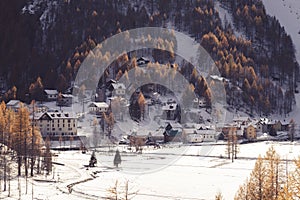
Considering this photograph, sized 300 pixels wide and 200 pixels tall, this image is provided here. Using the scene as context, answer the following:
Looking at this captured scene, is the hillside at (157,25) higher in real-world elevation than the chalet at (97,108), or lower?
higher

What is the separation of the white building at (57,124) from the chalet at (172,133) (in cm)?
1825

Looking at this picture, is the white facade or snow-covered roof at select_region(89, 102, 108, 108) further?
snow-covered roof at select_region(89, 102, 108, 108)

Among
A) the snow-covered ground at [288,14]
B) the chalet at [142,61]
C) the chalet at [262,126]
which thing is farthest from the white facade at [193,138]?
the snow-covered ground at [288,14]

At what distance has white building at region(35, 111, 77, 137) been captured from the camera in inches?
3479

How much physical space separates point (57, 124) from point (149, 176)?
43571 millimetres

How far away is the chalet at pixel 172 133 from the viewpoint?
89.6 metres

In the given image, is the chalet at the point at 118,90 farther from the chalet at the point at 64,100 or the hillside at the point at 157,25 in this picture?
the hillside at the point at 157,25

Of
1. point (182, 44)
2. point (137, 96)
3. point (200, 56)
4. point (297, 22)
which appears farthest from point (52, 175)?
point (297, 22)

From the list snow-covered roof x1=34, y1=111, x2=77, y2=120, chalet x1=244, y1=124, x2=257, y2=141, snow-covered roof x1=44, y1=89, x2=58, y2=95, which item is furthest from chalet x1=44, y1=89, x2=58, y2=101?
chalet x1=244, y1=124, x2=257, y2=141

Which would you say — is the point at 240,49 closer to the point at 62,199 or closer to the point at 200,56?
the point at 200,56

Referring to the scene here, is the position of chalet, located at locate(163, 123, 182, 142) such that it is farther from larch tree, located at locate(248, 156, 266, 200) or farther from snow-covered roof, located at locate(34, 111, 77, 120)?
larch tree, located at locate(248, 156, 266, 200)

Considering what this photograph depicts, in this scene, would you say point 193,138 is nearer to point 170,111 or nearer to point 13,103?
point 170,111

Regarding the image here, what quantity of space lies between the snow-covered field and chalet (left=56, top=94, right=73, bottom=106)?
120 feet

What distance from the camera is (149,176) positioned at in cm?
4981
